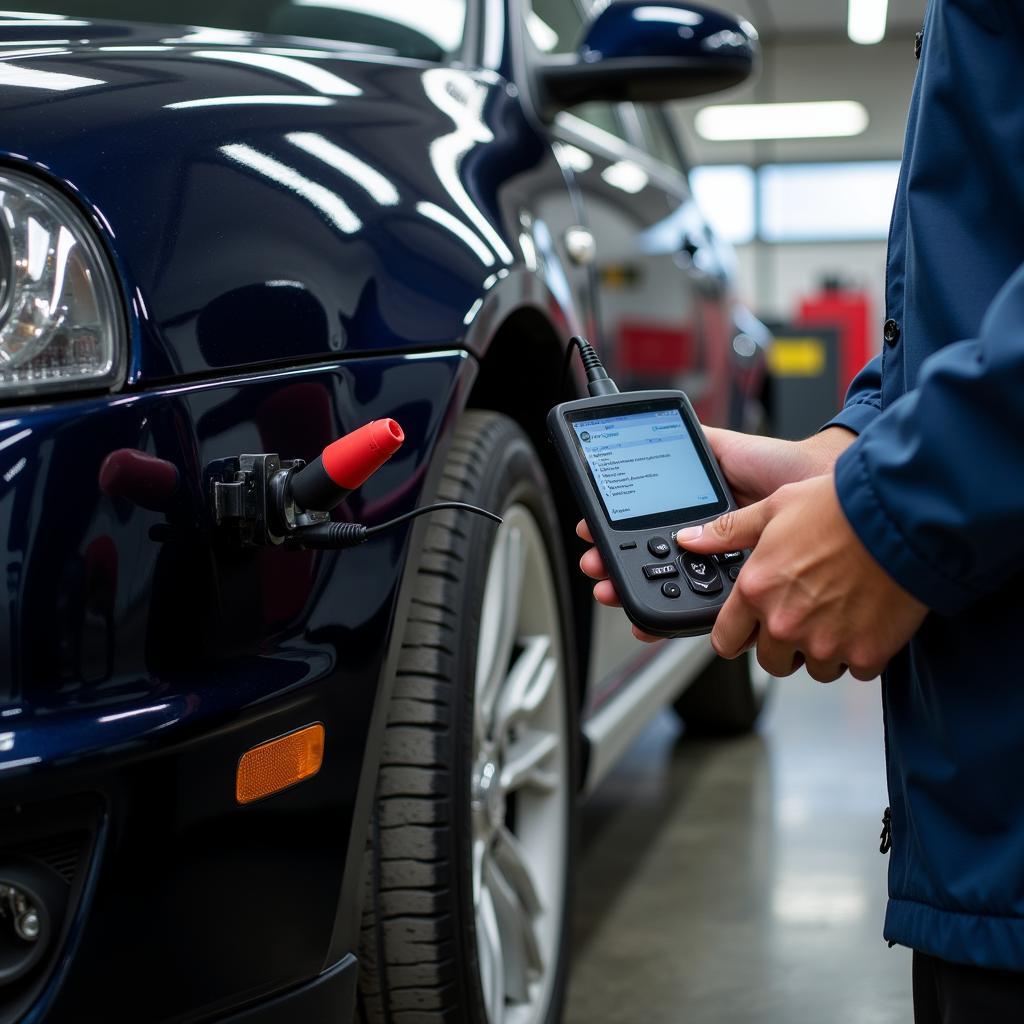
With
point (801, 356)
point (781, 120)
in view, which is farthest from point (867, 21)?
point (801, 356)

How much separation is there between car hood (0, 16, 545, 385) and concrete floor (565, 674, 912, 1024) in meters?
1.12

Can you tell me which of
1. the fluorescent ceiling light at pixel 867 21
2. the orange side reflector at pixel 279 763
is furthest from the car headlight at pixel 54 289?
the fluorescent ceiling light at pixel 867 21

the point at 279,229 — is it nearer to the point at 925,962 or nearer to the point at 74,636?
the point at 74,636

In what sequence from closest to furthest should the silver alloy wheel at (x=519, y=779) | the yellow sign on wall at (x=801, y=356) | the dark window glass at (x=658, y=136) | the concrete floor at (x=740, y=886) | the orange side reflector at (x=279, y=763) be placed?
the orange side reflector at (x=279, y=763) → the silver alloy wheel at (x=519, y=779) → the concrete floor at (x=740, y=886) → the dark window glass at (x=658, y=136) → the yellow sign on wall at (x=801, y=356)

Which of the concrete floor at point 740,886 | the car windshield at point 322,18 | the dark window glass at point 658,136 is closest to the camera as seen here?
the car windshield at point 322,18

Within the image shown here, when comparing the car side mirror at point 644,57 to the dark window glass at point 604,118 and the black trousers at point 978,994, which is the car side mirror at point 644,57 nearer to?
the dark window glass at point 604,118

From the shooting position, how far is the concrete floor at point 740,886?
6.37 feet

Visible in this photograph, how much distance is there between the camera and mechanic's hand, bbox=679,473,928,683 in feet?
2.30

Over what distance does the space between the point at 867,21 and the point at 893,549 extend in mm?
13711

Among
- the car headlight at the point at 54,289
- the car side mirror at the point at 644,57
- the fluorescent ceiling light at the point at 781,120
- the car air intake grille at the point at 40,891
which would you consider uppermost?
the car side mirror at the point at 644,57

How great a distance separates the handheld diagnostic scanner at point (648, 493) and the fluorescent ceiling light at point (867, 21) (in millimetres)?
12430

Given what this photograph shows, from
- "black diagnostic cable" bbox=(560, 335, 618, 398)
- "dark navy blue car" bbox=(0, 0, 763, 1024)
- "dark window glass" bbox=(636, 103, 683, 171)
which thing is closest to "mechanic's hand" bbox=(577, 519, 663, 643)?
"black diagnostic cable" bbox=(560, 335, 618, 398)

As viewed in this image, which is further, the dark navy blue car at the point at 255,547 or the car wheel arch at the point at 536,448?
the car wheel arch at the point at 536,448

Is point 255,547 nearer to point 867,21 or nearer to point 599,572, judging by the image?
point 599,572
